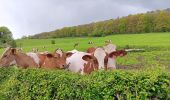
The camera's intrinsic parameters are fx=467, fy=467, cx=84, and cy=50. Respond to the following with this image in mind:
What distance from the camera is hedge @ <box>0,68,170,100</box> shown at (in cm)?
820

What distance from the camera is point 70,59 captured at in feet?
42.3

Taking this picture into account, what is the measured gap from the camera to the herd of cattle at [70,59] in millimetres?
11125

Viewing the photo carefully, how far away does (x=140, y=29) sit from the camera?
86.5 metres

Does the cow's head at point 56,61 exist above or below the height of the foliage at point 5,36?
above

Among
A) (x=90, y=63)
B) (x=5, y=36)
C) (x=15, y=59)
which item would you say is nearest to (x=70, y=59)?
(x=15, y=59)

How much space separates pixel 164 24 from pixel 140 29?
4694 mm

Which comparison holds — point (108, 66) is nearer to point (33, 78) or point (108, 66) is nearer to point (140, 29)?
point (33, 78)

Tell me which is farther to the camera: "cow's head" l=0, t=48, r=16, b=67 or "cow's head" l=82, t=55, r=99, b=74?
"cow's head" l=0, t=48, r=16, b=67

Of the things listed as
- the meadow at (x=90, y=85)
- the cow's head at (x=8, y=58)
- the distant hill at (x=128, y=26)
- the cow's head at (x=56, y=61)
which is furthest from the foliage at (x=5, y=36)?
the meadow at (x=90, y=85)

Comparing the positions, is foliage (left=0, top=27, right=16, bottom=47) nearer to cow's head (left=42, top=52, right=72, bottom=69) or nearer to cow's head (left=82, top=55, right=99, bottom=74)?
cow's head (left=42, top=52, right=72, bottom=69)

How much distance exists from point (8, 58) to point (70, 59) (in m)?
1.74

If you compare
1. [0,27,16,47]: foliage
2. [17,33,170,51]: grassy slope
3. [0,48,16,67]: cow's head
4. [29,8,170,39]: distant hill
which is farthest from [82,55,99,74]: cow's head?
[29,8,170,39]: distant hill

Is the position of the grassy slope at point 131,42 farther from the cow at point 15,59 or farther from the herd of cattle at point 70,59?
the cow at point 15,59

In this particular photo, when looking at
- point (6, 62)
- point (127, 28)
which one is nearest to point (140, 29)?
point (127, 28)
